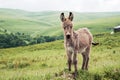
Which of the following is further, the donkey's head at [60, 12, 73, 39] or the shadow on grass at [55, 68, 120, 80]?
the shadow on grass at [55, 68, 120, 80]

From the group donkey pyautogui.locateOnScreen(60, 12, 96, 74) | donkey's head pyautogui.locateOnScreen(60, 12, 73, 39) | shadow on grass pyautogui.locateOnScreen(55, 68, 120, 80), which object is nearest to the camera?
donkey's head pyautogui.locateOnScreen(60, 12, 73, 39)

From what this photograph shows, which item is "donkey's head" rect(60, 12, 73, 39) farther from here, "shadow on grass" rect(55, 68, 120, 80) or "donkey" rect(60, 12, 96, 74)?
"shadow on grass" rect(55, 68, 120, 80)

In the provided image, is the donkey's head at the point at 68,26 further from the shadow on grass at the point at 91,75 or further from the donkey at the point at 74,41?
the shadow on grass at the point at 91,75

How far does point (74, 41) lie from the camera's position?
13344 mm

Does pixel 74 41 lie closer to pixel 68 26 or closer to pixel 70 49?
pixel 70 49

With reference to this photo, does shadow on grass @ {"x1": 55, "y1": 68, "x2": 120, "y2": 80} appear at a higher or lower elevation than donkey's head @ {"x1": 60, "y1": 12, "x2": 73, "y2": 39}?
lower

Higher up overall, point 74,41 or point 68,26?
point 68,26

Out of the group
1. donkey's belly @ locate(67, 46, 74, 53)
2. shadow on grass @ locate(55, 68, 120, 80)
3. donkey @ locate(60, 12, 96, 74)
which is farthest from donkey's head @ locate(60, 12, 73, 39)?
shadow on grass @ locate(55, 68, 120, 80)

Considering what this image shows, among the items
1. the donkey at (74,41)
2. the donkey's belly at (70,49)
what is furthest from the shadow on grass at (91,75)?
the donkey's belly at (70,49)

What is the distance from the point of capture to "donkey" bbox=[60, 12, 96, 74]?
41.4 feet

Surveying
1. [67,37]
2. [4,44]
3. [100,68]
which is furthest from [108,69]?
[4,44]

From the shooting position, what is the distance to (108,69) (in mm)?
14672

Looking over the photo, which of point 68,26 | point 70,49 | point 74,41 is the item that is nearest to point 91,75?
point 70,49

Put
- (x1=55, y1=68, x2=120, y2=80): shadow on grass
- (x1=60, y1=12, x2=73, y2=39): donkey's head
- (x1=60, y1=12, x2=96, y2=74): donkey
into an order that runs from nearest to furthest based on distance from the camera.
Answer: (x1=60, y1=12, x2=73, y2=39): donkey's head < (x1=60, y1=12, x2=96, y2=74): donkey < (x1=55, y1=68, x2=120, y2=80): shadow on grass
